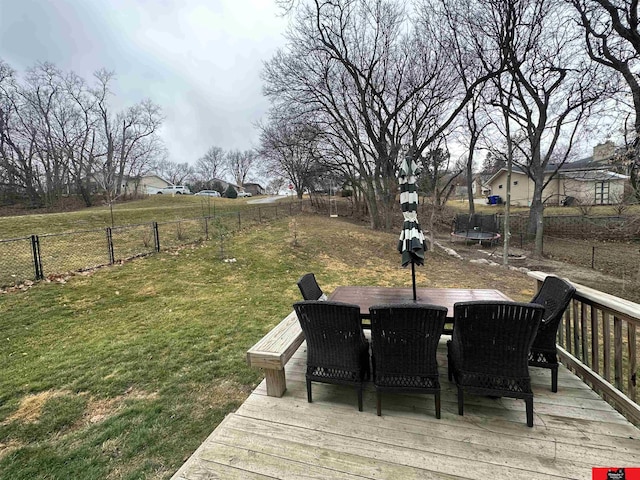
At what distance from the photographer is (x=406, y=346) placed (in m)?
1.82

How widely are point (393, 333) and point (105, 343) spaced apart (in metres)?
3.69

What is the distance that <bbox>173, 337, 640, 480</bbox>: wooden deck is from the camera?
1.54m

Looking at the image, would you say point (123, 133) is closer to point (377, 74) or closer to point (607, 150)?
point (377, 74)

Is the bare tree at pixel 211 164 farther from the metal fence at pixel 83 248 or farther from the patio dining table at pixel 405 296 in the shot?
the patio dining table at pixel 405 296

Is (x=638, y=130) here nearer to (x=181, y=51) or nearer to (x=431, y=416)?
(x=431, y=416)

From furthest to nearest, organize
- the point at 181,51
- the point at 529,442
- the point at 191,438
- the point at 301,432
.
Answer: the point at 181,51 < the point at 191,438 < the point at 301,432 < the point at 529,442

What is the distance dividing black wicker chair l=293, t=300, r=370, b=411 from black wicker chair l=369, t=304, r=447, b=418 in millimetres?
133

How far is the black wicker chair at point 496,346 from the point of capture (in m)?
1.72

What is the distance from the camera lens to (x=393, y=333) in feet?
5.93

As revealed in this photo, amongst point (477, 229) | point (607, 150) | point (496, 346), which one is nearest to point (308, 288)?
point (496, 346)

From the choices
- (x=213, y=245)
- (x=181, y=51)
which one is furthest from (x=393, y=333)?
(x=181, y=51)

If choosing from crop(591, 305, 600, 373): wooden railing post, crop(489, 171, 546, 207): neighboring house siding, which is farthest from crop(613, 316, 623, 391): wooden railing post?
crop(489, 171, 546, 207): neighboring house siding

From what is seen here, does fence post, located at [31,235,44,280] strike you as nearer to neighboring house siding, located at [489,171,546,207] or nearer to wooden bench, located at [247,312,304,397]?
wooden bench, located at [247,312,304,397]

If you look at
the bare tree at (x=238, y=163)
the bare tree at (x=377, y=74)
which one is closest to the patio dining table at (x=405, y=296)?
the bare tree at (x=377, y=74)
